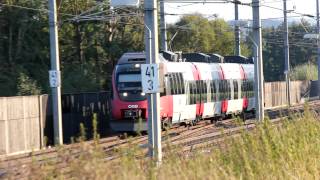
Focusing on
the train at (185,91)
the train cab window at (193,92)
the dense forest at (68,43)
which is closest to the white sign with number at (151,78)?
the train at (185,91)

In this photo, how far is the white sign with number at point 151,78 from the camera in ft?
45.5

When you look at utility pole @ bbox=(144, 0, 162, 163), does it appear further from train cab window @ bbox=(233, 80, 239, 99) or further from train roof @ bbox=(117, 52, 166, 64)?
train cab window @ bbox=(233, 80, 239, 99)

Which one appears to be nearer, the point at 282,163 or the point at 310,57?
the point at 282,163

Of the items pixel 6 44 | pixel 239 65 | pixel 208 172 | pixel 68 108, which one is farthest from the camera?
pixel 6 44

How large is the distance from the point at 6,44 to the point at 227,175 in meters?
38.2

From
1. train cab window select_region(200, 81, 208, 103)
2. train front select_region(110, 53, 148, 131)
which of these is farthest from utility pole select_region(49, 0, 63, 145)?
train cab window select_region(200, 81, 208, 103)

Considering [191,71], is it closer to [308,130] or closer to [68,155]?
[308,130]

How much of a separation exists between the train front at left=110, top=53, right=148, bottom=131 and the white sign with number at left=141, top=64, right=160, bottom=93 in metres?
12.4

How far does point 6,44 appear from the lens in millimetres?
44406

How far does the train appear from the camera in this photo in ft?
87.8

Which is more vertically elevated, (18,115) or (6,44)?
(6,44)

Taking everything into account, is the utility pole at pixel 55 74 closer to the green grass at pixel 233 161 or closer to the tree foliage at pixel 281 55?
the green grass at pixel 233 161

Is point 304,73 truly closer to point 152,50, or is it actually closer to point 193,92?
point 193,92

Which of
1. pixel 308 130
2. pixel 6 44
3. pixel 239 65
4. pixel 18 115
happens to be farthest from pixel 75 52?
pixel 308 130
